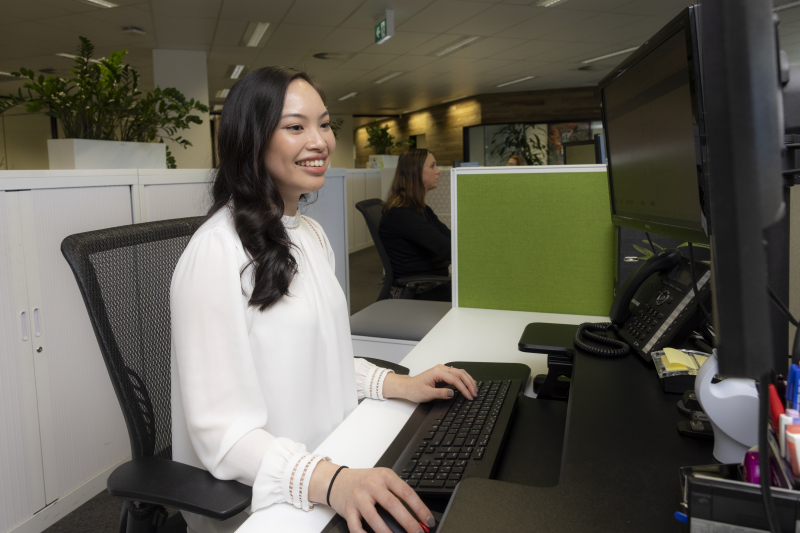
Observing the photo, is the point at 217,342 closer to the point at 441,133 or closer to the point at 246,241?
the point at 246,241

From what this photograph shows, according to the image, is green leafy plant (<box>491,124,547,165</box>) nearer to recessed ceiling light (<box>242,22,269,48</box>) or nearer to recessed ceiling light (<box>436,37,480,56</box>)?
recessed ceiling light (<box>436,37,480,56</box>)

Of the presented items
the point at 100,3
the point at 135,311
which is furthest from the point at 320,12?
the point at 135,311

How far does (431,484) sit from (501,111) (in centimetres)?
1109

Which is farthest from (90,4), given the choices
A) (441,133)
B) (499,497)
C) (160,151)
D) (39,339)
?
(441,133)

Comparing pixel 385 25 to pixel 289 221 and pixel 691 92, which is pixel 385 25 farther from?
pixel 691 92

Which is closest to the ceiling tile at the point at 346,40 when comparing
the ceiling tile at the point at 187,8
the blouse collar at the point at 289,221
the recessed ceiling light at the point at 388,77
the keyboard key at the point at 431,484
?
the ceiling tile at the point at 187,8

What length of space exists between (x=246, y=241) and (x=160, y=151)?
1.62m

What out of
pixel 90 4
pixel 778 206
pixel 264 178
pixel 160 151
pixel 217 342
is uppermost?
pixel 90 4

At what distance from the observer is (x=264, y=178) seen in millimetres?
936

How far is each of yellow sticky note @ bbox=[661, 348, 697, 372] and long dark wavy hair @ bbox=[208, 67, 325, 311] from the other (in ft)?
1.85

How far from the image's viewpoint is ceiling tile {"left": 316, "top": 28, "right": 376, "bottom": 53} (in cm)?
623

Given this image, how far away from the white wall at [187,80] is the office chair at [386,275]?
4.17 meters

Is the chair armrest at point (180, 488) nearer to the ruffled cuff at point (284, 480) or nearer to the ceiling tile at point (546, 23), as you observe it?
the ruffled cuff at point (284, 480)

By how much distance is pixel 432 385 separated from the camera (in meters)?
0.94
